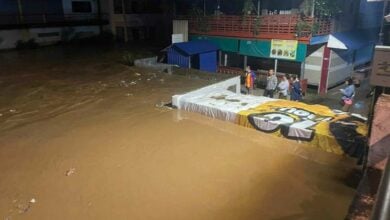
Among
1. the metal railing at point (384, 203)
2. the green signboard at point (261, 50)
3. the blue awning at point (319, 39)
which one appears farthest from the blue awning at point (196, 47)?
the metal railing at point (384, 203)

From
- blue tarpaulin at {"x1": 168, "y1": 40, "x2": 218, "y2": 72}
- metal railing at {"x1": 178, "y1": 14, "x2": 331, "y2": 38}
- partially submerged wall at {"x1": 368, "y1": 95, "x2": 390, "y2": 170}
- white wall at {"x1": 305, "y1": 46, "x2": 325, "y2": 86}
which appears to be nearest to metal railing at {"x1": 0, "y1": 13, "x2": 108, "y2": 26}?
metal railing at {"x1": 178, "y1": 14, "x2": 331, "y2": 38}

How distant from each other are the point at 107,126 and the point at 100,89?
15.9 feet

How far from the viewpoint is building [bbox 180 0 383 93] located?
1630 cm

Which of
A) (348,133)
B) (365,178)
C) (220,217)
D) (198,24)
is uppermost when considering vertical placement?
(198,24)

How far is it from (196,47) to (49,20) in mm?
17281

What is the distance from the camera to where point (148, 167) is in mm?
8016

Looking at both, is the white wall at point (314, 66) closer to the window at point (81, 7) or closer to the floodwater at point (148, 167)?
the floodwater at point (148, 167)

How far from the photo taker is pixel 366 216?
10.5 feet

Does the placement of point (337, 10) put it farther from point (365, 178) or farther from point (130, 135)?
point (365, 178)

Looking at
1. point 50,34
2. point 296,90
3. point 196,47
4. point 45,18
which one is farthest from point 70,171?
point 45,18

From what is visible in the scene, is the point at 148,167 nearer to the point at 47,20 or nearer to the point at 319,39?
the point at 319,39

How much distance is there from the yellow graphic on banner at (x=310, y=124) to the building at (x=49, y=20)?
24030mm

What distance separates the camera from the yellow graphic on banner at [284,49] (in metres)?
16.6

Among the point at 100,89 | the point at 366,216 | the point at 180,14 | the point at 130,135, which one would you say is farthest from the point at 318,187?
the point at 180,14
